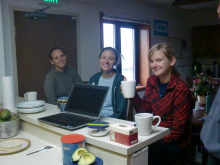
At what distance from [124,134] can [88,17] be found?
2601 mm

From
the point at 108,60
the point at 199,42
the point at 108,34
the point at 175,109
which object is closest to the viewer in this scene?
the point at 175,109

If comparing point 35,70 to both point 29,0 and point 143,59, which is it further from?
point 143,59

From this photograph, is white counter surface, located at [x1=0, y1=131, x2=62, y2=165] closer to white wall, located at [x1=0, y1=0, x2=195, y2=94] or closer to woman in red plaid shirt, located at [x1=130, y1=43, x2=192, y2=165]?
woman in red plaid shirt, located at [x1=130, y1=43, x2=192, y2=165]

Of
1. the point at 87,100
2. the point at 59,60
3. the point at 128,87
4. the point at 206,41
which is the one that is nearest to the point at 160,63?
the point at 128,87

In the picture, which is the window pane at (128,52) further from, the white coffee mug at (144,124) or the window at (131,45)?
the white coffee mug at (144,124)

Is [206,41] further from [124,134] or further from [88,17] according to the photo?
[124,134]

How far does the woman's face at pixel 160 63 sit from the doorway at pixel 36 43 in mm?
1654

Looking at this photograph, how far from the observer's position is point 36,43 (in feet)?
8.98

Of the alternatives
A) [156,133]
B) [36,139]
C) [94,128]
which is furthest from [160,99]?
[36,139]

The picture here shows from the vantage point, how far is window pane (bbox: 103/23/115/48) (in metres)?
3.68

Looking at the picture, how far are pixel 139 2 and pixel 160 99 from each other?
3.03m

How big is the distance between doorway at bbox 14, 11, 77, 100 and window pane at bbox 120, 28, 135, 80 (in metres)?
1.31

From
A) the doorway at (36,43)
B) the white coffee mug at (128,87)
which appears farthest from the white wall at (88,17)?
the white coffee mug at (128,87)

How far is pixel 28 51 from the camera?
2.68m
